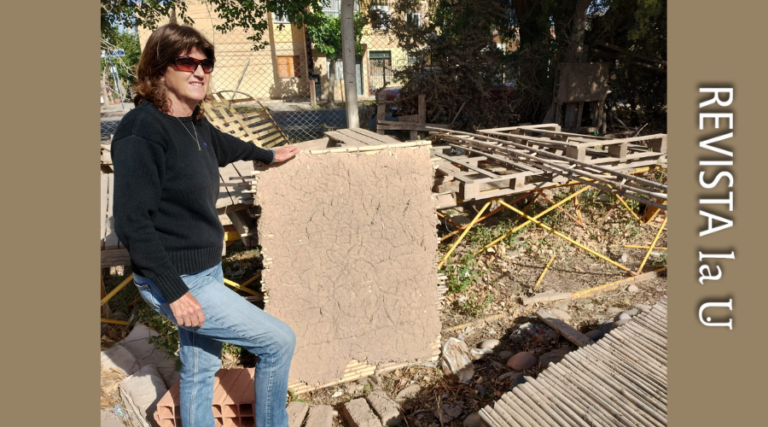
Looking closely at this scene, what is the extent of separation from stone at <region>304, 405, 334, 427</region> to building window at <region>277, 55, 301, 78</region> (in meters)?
19.0

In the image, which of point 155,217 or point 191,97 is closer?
point 155,217

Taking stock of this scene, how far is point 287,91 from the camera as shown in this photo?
2075 centimetres

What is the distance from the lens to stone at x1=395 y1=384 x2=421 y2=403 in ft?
11.4

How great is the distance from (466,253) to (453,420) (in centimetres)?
245

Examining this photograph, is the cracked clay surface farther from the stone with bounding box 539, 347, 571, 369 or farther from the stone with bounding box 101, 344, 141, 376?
the stone with bounding box 101, 344, 141, 376

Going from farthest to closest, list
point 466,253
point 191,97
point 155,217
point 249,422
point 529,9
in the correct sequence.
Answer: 1. point 529,9
2. point 466,253
3. point 249,422
4. point 191,97
5. point 155,217

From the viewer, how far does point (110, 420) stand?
2.94 meters

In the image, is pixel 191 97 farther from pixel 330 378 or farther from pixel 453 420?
pixel 453 420

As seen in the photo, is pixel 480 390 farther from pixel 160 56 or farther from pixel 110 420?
pixel 160 56

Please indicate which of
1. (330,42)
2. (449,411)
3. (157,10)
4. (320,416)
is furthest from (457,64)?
(330,42)

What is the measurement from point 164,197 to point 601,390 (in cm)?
234

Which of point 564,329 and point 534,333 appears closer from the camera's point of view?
point 564,329

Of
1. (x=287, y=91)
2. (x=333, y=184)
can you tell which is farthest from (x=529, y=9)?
(x=287, y=91)

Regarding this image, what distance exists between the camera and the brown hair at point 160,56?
2000mm
